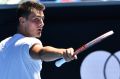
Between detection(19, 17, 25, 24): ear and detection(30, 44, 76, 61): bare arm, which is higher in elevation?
detection(19, 17, 25, 24): ear

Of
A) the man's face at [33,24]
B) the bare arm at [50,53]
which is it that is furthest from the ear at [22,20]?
the bare arm at [50,53]

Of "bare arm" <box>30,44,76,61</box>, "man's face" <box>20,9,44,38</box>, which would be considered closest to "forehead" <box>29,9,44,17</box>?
"man's face" <box>20,9,44,38</box>

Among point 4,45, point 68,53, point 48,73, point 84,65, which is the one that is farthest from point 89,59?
point 68,53

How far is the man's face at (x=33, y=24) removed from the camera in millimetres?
3076

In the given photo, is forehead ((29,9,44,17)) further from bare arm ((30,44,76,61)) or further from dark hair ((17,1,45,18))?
bare arm ((30,44,76,61))

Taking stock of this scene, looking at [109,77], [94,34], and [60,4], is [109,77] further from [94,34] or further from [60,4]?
[60,4]

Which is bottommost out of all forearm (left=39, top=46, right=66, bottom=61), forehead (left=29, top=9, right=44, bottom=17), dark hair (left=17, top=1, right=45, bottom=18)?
forearm (left=39, top=46, right=66, bottom=61)

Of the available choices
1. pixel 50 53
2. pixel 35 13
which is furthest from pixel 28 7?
pixel 50 53

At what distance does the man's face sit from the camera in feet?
10.1

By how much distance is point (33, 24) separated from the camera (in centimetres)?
310

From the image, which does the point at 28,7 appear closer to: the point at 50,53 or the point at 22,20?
the point at 22,20

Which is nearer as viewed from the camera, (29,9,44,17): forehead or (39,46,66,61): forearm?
(39,46,66,61): forearm

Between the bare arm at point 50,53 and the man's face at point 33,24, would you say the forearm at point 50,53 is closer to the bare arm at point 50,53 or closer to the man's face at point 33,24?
the bare arm at point 50,53

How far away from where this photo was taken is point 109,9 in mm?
4191
